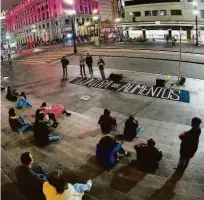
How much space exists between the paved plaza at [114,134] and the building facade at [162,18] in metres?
25.8

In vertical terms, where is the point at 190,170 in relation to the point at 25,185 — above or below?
below

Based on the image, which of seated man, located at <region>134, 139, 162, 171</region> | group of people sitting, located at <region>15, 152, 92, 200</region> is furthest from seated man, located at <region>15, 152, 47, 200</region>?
seated man, located at <region>134, 139, 162, 171</region>

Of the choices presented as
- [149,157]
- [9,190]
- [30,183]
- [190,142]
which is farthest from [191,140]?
[9,190]

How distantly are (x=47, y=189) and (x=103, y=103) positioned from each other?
963 centimetres

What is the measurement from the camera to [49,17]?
83375mm

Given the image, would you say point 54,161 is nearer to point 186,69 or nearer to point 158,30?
point 186,69

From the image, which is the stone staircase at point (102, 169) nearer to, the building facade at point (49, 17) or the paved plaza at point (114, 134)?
the paved plaza at point (114, 134)

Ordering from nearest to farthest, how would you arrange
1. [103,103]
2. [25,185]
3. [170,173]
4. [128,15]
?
[25,185], [170,173], [103,103], [128,15]

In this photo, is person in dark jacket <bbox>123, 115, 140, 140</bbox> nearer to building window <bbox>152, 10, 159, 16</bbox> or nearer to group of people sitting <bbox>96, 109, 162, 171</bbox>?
group of people sitting <bbox>96, 109, 162, 171</bbox>

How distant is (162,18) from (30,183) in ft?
170

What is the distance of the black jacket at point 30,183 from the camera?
5.35 m

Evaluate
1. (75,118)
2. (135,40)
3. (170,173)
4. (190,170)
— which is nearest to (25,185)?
(170,173)

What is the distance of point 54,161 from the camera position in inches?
295

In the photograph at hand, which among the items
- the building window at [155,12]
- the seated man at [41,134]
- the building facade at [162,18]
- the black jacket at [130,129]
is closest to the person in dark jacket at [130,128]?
the black jacket at [130,129]
